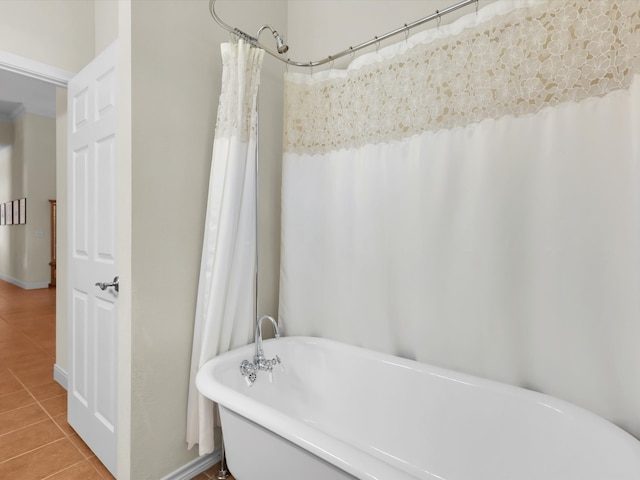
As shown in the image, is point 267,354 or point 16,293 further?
point 16,293

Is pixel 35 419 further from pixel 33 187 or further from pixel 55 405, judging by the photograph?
pixel 33 187

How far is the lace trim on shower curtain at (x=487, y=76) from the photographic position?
115cm

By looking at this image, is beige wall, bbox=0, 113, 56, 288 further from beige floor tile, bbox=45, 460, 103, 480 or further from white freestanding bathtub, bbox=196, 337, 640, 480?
white freestanding bathtub, bbox=196, 337, 640, 480

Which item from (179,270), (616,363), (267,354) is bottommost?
(267,354)

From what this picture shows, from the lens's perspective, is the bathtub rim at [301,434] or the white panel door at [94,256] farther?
the white panel door at [94,256]

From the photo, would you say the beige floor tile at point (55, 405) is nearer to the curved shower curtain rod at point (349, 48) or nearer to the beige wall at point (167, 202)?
the beige wall at point (167, 202)

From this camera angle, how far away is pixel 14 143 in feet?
21.8

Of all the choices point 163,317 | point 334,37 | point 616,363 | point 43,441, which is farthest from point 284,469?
point 334,37

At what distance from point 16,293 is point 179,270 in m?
6.28

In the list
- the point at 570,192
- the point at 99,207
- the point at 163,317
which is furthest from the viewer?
the point at 99,207

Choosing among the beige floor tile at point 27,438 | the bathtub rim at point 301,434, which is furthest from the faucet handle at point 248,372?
the beige floor tile at point 27,438

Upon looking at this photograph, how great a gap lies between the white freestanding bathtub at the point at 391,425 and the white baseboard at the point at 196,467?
446mm

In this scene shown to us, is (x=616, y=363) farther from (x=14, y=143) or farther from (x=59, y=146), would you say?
(x=14, y=143)

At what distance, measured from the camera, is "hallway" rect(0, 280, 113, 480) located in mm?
1746
